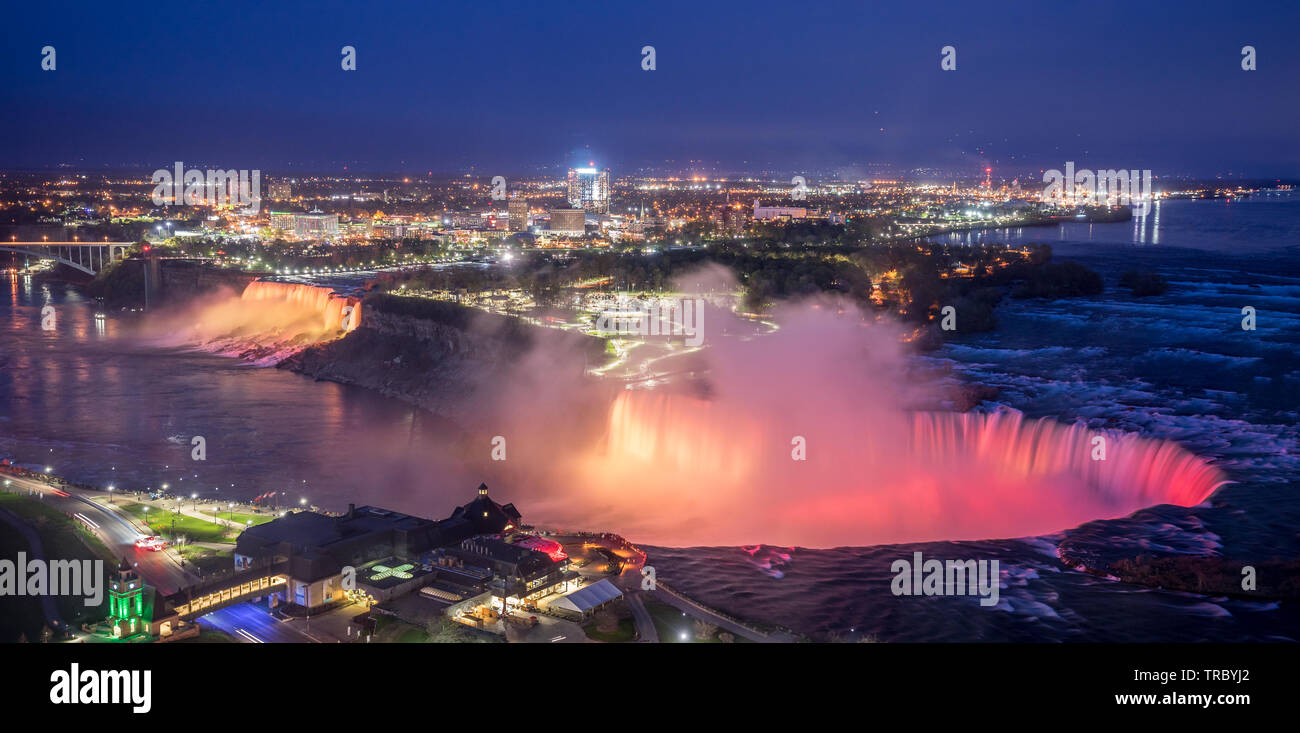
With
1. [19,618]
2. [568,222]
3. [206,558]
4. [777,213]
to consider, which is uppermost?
[777,213]

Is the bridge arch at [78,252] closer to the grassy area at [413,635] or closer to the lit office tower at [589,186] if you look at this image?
the grassy area at [413,635]

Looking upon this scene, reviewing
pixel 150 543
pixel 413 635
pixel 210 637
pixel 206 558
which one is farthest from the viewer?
pixel 150 543

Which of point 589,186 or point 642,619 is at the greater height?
point 589,186

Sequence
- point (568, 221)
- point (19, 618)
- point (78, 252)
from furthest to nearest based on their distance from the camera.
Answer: point (568, 221), point (78, 252), point (19, 618)

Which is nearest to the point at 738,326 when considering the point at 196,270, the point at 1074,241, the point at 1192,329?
the point at 1192,329

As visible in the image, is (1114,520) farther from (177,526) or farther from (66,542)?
(66,542)

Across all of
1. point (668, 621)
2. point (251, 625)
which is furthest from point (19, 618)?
point (668, 621)

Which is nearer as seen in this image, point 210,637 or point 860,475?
point 210,637

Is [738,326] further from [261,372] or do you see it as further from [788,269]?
[261,372]
